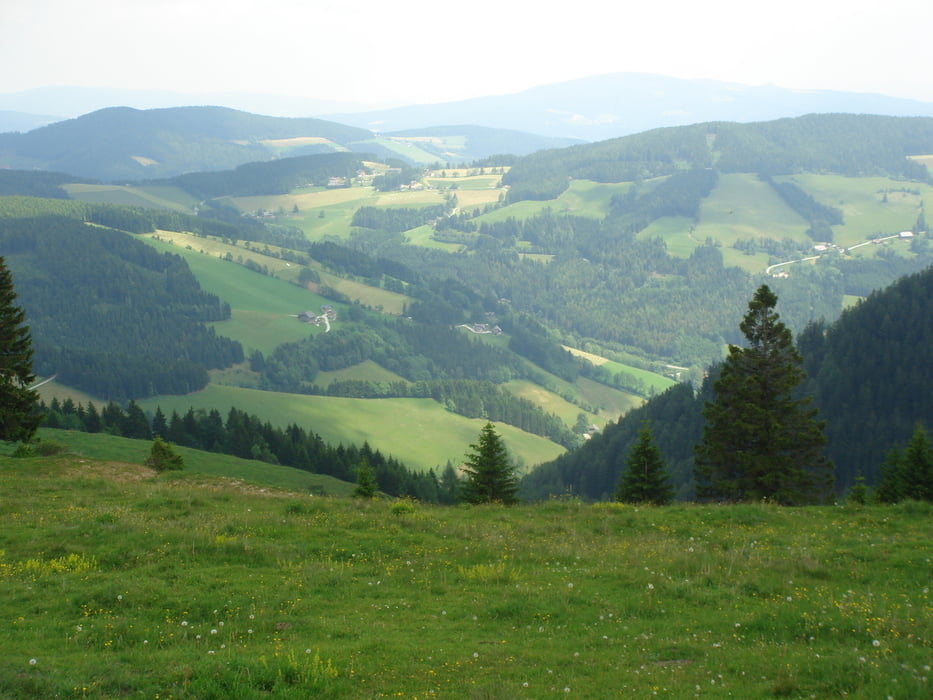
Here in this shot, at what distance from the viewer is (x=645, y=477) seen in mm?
42594

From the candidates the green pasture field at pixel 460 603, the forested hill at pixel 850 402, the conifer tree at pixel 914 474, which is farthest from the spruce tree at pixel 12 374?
the forested hill at pixel 850 402

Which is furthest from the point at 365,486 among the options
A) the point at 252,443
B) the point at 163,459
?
the point at 252,443

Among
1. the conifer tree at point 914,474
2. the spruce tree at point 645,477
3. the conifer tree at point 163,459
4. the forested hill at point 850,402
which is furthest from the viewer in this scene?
the forested hill at point 850,402

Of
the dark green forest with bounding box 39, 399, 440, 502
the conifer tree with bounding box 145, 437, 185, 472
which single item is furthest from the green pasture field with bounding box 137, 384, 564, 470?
the conifer tree with bounding box 145, 437, 185, 472

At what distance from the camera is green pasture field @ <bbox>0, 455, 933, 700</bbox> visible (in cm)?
1211

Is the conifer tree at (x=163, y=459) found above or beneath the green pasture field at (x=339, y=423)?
above

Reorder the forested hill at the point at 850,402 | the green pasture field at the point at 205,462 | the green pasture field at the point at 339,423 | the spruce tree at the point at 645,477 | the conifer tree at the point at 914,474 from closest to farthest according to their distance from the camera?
the conifer tree at the point at 914,474
the spruce tree at the point at 645,477
the green pasture field at the point at 205,462
the forested hill at the point at 850,402
the green pasture field at the point at 339,423

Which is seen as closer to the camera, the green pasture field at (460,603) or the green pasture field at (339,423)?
the green pasture field at (460,603)

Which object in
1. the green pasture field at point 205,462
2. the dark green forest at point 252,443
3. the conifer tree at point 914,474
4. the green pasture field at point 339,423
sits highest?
the conifer tree at point 914,474

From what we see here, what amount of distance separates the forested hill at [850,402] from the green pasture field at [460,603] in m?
89.7

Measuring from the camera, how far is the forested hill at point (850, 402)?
11875 centimetres

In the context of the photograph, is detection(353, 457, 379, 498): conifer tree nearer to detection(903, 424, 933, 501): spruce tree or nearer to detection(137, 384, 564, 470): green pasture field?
detection(903, 424, 933, 501): spruce tree

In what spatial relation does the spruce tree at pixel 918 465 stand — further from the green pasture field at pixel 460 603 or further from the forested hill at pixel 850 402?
the forested hill at pixel 850 402

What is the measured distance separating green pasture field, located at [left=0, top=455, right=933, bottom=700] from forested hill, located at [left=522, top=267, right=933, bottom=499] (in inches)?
3530
